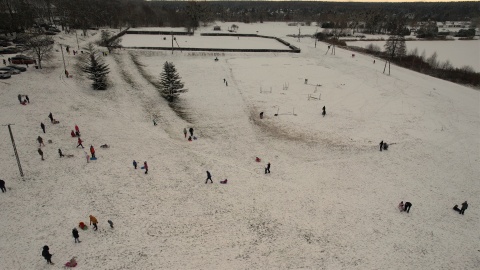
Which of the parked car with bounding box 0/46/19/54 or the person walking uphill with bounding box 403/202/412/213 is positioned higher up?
the parked car with bounding box 0/46/19/54

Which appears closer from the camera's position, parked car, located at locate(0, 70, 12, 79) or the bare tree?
parked car, located at locate(0, 70, 12, 79)

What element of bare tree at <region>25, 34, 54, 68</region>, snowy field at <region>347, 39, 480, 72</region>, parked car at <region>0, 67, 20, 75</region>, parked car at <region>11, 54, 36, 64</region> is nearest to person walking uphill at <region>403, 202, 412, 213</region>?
parked car at <region>0, 67, 20, 75</region>

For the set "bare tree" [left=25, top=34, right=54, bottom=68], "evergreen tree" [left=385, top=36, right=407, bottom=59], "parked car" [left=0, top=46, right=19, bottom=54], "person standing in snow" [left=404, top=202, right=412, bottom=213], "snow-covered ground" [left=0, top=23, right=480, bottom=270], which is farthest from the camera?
"evergreen tree" [left=385, top=36, right=407, bottom=59]

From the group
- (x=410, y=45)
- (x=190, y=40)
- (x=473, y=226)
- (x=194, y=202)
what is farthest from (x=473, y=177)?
(x=410, y=45)

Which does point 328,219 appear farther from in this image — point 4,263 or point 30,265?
point 4,263

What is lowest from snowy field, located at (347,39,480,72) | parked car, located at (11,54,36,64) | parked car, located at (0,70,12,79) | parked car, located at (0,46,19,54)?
snowy field, located at (347,39,480,72)

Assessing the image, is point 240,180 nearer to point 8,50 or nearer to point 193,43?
point 8,50

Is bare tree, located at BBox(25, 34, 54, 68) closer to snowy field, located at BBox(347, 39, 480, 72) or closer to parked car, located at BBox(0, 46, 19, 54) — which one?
parked car, located at BBox(0, 46, 19, 54)

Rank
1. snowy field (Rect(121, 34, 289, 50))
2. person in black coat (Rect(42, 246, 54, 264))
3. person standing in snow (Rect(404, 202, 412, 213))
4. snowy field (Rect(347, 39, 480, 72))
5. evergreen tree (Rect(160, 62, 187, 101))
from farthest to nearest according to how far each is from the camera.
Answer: snowy field (Rect(121, 34, 289, 50)) < snowy field (Rect(347, 39, 480, 72)) < evergreen tree (Rect(160, 62, 187, 101)) < person standing in snow (Rect(404, 202, 412, 213)) < person in black coat (Rect(42, 246, 54, 264))
